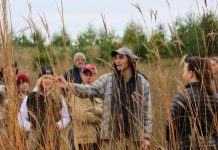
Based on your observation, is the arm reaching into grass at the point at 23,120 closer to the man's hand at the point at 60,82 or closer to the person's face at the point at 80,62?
the man's hand at the point at 60,82

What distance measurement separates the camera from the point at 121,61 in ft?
13.1

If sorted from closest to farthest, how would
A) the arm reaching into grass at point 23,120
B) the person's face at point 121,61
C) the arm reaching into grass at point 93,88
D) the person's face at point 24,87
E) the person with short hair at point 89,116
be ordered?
the arm reaching into grass at point 23,120, the person with short hair at point 89,116, the arm reaching into grass at point 93,88, the person's face at point 121,61, the person's face at point 24,87

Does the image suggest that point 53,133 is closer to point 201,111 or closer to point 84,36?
point 201,111

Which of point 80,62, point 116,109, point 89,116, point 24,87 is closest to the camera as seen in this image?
point 116,109

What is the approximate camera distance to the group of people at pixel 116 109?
2490mm

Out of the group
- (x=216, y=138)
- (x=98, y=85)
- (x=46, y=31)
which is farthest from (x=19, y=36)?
(x=98, y=85)

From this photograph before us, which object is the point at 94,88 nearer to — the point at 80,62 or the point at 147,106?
the point at 147,106

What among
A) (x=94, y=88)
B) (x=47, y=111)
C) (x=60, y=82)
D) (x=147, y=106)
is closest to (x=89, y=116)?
(x=94, y=88)

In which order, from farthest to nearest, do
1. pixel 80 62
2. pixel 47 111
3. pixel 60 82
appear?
1. pixel 80 62
2. pixel 60 82
3. pixel 47 111

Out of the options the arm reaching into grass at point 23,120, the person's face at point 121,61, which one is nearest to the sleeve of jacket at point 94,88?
the person's face at point 121,61

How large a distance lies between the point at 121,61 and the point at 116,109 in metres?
0.37

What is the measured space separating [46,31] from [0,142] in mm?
498

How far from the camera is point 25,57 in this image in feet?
65.7

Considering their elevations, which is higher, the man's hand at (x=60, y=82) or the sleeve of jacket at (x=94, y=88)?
the man's hand at (x=60, y=82)
